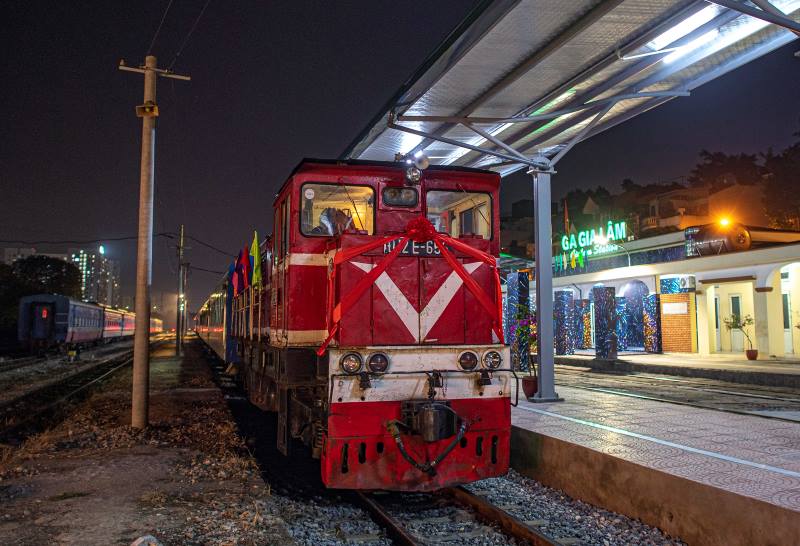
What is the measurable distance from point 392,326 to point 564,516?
7.97ft

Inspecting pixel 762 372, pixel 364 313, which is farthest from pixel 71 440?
pixel 762 372

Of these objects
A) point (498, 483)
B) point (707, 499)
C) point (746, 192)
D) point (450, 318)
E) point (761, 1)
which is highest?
point (746, 192)

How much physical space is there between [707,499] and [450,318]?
9.05ft

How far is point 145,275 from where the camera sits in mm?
10273

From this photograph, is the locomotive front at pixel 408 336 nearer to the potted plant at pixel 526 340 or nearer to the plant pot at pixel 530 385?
the potted plant at pixel 526 340

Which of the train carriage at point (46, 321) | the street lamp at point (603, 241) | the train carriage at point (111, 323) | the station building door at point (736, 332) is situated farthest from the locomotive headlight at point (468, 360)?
the train carriage at point (111, 323)

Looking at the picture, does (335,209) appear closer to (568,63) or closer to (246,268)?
(568,63)

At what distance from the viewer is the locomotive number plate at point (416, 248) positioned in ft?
20.2

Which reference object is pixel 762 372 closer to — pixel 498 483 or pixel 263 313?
pixel 498 483

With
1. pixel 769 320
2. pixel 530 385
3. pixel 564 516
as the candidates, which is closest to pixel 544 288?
pixel 530 385

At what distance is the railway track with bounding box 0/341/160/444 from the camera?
10688mm

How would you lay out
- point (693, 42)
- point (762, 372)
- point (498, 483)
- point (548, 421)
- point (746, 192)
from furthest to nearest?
point (746, 192)
point (762, 372)
point (548, 421)
point (693, 42)
point (498, 483)

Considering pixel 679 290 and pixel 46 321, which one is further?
pixel 46 321

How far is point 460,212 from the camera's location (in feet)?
23.5
